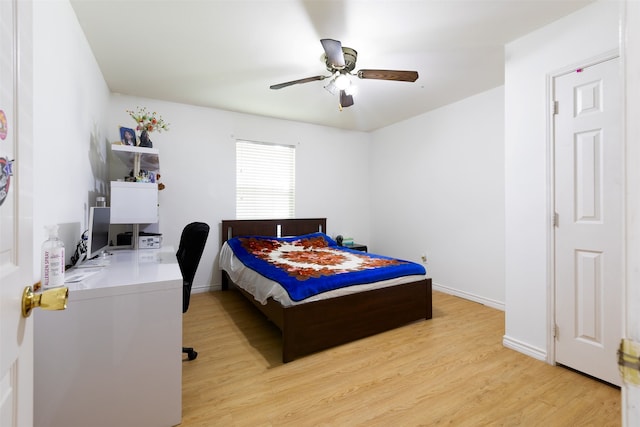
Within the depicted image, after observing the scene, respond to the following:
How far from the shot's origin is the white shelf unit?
255 cm

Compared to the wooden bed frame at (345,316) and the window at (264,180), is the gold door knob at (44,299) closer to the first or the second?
the wooden bed frame at (345,316)

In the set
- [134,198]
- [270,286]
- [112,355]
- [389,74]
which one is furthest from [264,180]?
[112,355]

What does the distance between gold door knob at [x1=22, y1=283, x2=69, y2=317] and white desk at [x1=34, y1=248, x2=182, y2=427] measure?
910mm

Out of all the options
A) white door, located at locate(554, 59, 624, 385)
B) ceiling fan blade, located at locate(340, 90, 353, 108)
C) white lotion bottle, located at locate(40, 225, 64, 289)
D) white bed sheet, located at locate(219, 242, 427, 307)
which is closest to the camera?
white lotion bottle, located at locate(40, 225, 64, 289)

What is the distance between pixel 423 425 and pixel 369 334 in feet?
3.46

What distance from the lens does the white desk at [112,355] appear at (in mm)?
1355

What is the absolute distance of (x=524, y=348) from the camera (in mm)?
2281

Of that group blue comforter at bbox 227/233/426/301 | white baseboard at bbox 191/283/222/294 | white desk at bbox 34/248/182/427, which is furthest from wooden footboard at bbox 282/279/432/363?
white baseboard at bbox 191/283/222/294

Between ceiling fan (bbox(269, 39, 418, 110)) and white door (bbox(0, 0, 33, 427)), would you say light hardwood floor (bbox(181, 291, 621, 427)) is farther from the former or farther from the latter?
ceiling fan (bbox(269, 39, 418, 110))

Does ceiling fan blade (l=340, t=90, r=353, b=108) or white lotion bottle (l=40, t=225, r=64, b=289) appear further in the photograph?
ceiling fan blade (l=340, t=90, r=353, b=108)

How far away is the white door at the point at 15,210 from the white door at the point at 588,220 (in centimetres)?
270

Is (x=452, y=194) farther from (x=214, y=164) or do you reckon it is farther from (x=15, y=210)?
(x=15, y=210)

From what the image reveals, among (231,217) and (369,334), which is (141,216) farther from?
(369,334)

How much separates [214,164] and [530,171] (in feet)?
12.0
